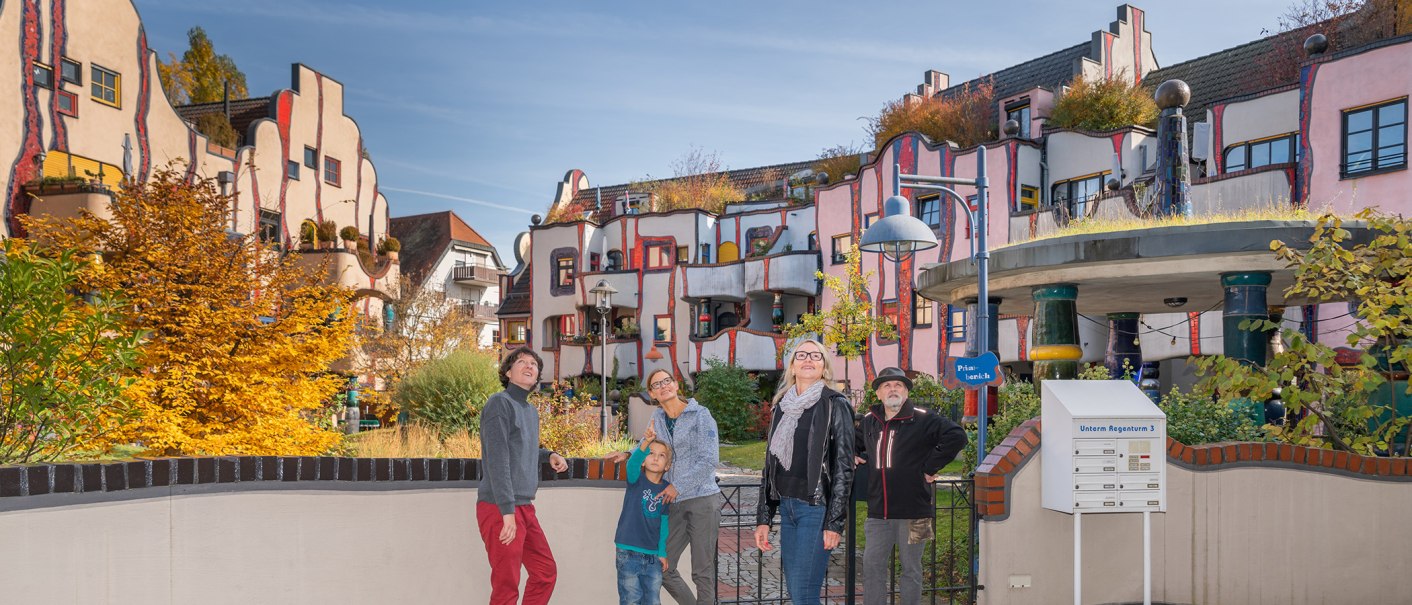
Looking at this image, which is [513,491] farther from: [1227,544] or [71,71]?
[71,71]

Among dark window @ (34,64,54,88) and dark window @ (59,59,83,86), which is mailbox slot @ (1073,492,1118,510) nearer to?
dark window @ (34,64,54,88)

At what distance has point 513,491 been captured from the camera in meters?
5.69

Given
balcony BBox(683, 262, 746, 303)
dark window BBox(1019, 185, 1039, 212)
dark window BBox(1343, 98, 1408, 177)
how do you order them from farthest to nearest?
balcony BBox(683, 262, 746, 303) < dark window BBox(1019, 185, 1039, 212) < dark window BBox(1343, 98, 1408, 177)

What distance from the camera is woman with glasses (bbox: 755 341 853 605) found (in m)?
5.48

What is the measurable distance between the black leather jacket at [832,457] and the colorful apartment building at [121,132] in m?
15.9

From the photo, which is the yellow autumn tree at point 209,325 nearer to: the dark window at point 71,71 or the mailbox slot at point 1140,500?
the mailbox slot at point 1140,500

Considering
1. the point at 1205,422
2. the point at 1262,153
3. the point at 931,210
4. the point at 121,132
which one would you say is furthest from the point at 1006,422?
the point at 121,132

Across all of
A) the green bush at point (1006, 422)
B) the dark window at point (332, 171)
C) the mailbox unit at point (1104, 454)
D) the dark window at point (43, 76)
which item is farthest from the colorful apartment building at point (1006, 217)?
the dark window at point (43, 76)

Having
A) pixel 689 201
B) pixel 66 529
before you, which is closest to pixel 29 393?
pixel 66 529

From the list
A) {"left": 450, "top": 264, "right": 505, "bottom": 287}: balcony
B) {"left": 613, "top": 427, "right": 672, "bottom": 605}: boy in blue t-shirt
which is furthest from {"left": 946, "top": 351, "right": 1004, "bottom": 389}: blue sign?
{"left": 450, "top": 264, "right": 505, "bottom": 287}: balcony

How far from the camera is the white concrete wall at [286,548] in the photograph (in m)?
4.79

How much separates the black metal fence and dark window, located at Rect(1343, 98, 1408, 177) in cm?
1453

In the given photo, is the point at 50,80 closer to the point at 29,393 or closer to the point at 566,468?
the point at 29,393

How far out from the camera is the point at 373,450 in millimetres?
14711
